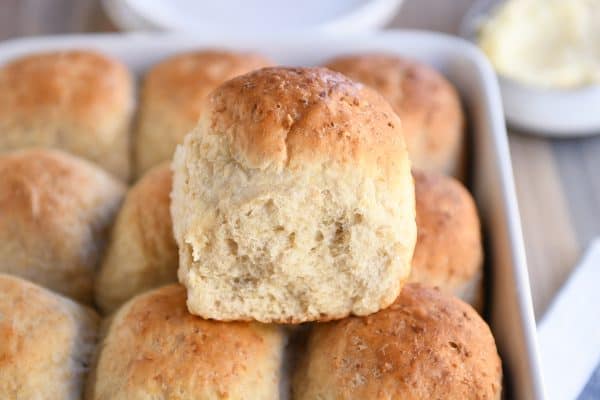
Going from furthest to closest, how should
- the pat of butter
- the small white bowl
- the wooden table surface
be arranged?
the pat of butter, the small white bowl, the wooden table surface

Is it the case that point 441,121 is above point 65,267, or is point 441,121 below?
above

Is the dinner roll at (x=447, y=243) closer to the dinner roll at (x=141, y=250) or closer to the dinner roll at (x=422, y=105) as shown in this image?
the dinner roll at (x=422, y=105)

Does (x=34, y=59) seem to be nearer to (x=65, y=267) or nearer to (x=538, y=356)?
(x=65, y=267)

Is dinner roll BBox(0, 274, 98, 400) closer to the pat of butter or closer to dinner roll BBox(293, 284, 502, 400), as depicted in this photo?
dinner roll BBox(293, 284, 502, 400)

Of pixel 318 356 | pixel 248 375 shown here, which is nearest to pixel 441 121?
pixel 318 356

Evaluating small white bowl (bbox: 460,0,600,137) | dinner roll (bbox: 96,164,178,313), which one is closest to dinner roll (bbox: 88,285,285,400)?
dinner roll (bbox: 96,164,178,313)

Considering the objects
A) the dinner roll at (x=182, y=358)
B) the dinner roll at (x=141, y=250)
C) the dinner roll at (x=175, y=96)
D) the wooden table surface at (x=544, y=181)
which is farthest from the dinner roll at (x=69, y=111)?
the wooden table surface at (x=544, y=181)
